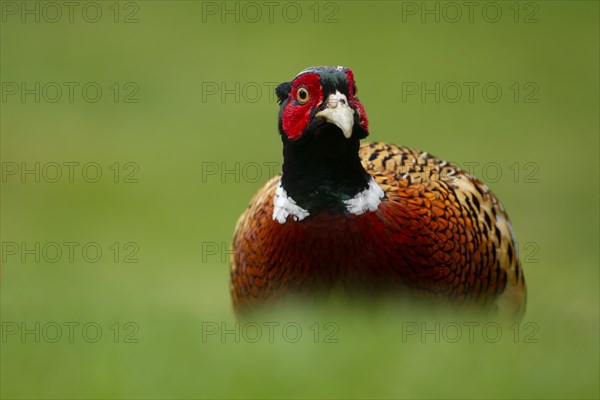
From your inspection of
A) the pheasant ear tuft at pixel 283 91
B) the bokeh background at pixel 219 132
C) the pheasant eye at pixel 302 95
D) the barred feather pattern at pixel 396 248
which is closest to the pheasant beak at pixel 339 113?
the pheasant eye at pixel 302 95

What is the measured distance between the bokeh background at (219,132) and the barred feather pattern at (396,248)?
22 cm

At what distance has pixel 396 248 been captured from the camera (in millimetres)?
6211

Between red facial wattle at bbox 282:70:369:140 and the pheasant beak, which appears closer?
the pheasant beak

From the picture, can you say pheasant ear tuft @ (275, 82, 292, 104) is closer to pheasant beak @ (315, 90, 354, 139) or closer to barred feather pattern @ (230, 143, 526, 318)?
pheasant beak @ (315, 90, 354, 139)

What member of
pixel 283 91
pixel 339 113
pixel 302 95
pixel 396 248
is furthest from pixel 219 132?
pixel 339 113

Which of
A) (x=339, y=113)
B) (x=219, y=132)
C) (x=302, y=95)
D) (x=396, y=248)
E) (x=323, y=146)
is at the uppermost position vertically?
(x=219, y=132)

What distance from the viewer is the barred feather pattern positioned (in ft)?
20.2

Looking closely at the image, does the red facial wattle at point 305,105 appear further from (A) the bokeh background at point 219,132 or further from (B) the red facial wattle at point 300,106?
(A) the bokeh background at point 219,132

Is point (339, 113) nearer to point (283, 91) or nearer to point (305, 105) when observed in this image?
point (305, 105)

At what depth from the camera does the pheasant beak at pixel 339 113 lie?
227 inches

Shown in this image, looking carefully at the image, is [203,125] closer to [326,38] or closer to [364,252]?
[326,38]

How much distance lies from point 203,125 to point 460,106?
4363 millimetres

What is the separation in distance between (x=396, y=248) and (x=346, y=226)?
0.32m

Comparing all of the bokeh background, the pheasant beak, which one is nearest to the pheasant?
the pheasant beak
